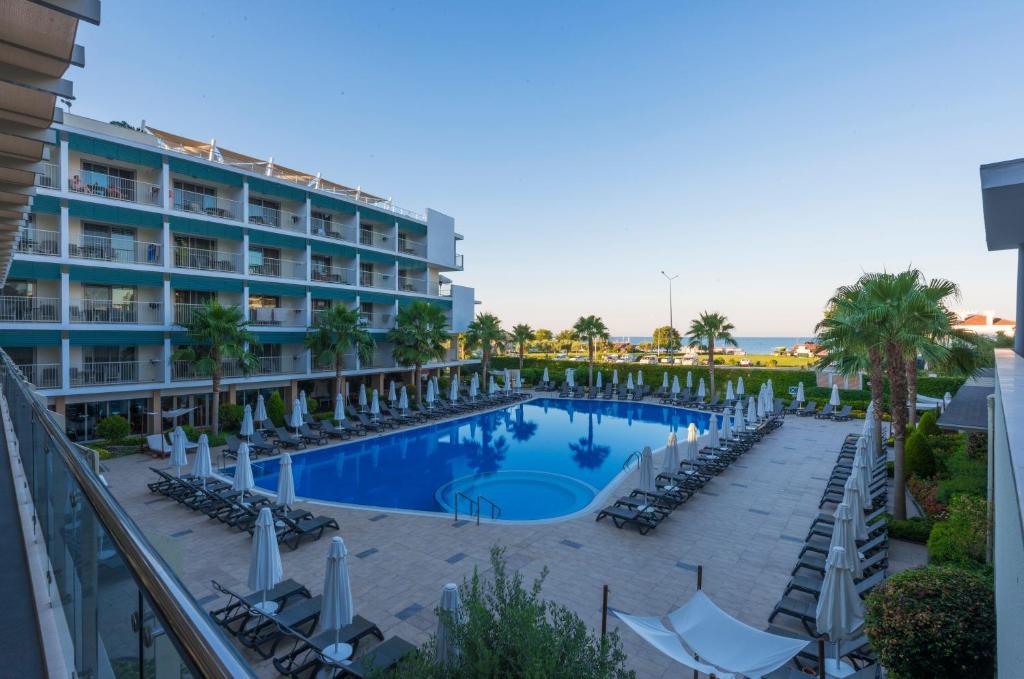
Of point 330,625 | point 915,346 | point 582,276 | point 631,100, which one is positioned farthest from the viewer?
point 582,276

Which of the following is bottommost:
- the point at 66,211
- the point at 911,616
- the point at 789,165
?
the point at 911,616

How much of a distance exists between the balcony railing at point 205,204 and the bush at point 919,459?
98.0ft

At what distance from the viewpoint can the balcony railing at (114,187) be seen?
20797mm

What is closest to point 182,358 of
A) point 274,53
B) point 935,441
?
point 274,53

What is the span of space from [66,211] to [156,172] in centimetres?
422

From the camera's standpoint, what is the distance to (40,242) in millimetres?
19641

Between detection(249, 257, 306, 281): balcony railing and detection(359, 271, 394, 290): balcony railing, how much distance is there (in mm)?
4781

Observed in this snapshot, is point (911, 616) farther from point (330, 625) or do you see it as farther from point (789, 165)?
point (789, 165)

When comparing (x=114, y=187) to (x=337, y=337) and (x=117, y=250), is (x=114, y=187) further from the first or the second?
(x=337, y=337)

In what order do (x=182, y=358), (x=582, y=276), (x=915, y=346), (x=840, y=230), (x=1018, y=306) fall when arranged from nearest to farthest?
1. (x=1018, y=306)
2. (x=915, y=346)
3. (x=182, y=358)
4. (x=840, y=230)
5. (x=582, y=276)

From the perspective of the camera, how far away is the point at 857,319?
12.4 meters

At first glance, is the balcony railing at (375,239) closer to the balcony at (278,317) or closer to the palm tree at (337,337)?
the balcony at (278,317)

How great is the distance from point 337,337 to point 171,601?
27.1m

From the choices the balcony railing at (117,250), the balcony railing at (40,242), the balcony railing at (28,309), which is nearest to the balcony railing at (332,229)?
the balcony railing at (117,250)
